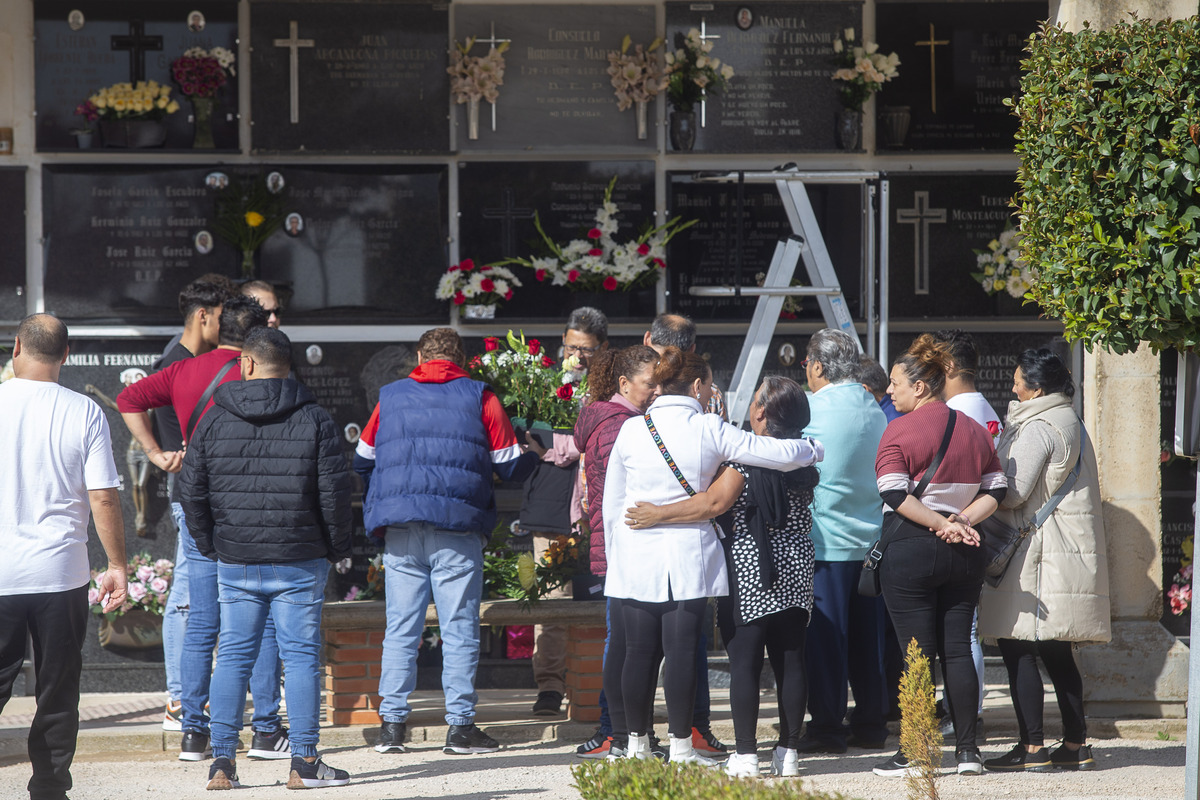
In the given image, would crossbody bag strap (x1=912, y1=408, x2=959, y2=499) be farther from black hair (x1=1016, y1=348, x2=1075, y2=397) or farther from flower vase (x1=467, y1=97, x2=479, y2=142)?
flower vase (x1=467, y1=97, x2=479, y2=142)

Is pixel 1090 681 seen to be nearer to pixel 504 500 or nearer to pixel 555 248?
pixel 504 500

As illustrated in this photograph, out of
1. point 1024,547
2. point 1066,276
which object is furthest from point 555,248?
point 1066,276

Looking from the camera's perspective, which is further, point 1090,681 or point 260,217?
point 260,217

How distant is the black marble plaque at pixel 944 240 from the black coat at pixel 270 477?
3776 millimetres

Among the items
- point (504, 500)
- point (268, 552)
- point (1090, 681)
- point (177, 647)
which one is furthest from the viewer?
point (504, 500)

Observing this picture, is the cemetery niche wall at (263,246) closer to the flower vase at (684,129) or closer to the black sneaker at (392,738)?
the flower vase at (684,129)

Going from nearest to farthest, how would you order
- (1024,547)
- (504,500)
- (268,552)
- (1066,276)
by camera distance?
(1066,276) < (268,552) < (1024,547) < (504,500)

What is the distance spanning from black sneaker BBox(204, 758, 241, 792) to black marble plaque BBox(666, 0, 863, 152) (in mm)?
4177

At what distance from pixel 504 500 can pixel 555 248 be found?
4.64ft

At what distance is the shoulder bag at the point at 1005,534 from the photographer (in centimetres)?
504

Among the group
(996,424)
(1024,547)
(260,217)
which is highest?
(260,217)

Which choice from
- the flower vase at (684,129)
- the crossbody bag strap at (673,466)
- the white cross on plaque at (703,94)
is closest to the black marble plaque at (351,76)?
the flower vase at (684,129)

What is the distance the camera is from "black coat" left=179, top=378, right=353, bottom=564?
188 inches

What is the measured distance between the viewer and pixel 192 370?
5.36 meters
